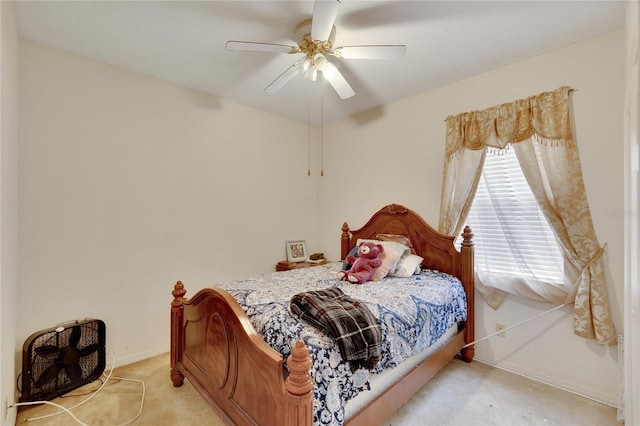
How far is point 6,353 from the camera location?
1639 mm

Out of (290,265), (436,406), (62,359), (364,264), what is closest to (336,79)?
(364,264)

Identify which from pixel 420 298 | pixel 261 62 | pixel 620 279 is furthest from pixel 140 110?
pixel 620 279

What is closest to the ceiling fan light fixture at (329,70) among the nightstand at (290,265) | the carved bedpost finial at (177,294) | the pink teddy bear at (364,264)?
the pink teddy bear at (364,264)

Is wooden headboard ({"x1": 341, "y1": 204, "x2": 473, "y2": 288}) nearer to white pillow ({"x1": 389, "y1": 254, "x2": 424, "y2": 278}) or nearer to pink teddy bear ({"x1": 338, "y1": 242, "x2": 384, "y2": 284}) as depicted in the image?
white pillow ({"x1": 389, "y1": 254, "x2": 424, "y2": 278})

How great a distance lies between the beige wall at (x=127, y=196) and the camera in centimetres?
219

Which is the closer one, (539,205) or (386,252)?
(539,205)

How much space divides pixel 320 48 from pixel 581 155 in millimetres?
2094

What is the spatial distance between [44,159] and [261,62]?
1.87 metres

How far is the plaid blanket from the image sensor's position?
4.49 ft

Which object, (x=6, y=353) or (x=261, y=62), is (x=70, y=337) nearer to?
(x=6, y=353)

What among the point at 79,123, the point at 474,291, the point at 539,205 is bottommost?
the point at 474,291

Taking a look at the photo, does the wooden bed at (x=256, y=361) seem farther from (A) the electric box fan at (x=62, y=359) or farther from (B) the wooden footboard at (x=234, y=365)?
(A) the electric box fan at (x=62, y=359)

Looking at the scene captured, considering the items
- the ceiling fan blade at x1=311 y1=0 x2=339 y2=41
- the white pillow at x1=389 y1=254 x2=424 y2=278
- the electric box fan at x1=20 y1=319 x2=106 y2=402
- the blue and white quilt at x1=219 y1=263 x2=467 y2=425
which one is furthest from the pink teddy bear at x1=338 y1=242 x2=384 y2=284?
the electric box fan at x1=20 y1=319 x2=106 y2=402

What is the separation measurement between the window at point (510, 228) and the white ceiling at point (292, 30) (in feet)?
2.94
